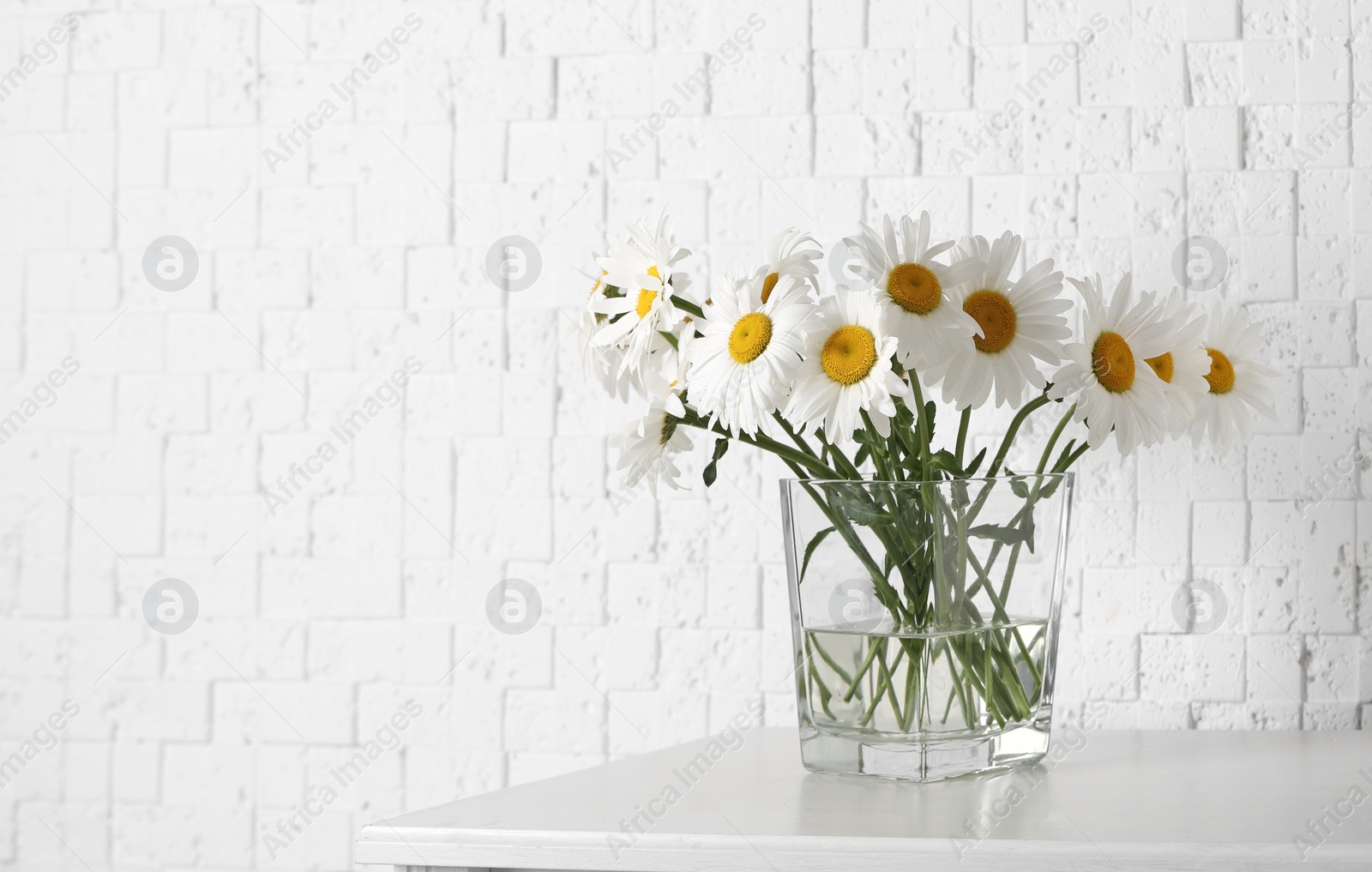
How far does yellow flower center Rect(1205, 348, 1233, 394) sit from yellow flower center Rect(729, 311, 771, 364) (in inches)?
17.1

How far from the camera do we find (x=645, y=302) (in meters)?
0.90

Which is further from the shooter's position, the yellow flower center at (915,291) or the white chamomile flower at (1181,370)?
the white chamomile flower at (1181,370)

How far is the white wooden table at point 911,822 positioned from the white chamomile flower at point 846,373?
0.28 metres

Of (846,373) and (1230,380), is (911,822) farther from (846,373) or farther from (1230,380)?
(1230,380)

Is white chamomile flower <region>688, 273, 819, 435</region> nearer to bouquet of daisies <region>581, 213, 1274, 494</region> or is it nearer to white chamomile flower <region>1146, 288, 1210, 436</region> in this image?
bouquet of daisies <region>581, 213, 1274, 494</region>

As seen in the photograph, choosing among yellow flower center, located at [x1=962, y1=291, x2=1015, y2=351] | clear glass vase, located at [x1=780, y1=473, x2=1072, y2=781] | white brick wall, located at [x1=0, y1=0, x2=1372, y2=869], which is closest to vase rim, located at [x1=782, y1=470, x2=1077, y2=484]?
clear glass vase, located at [x1=780, y1=473, x2=1072, y2=781]

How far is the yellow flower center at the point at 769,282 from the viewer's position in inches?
34.9

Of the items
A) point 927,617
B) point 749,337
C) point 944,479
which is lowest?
point 927,617

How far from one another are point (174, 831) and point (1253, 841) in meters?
1.22

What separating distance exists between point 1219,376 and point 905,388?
0.38 m

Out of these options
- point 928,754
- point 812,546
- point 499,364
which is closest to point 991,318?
point 812,546

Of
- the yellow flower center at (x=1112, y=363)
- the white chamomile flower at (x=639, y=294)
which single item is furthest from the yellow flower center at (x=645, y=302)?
the yellow flower center at (x=1112, y=363)

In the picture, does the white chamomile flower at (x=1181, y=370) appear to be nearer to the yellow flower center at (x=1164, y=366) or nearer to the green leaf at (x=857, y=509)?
the yellow flower center at (x=1164, y=366)

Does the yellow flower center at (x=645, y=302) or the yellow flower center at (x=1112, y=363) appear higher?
the yellow flower center at (x=645, y=302)
